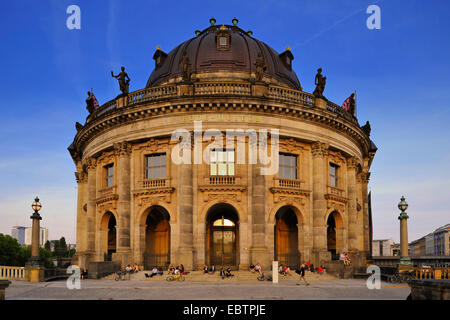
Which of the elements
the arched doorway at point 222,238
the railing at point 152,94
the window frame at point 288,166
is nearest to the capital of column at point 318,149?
the window frame at point 288,166

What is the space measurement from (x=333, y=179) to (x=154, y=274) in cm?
1787

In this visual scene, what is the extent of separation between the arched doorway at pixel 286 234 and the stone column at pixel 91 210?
1558cm

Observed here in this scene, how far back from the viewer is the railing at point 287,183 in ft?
112

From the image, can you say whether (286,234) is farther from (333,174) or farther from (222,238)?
(333,174)

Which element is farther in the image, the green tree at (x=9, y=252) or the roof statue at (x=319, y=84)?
the green tree at (x=9, y=252)

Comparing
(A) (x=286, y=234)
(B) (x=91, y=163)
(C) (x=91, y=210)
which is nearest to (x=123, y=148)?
(B) (x=91, y=163)

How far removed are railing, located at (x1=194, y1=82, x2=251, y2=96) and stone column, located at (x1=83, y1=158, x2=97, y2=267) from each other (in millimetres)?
12336

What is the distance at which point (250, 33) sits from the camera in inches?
Result: 1997

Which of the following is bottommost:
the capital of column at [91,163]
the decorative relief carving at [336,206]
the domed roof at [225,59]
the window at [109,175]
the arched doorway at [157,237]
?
the arched doorway at [157,237]

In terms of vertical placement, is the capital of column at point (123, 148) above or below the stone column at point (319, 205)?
above

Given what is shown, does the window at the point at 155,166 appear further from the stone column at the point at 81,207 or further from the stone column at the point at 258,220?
the stone column at the point at 81,207

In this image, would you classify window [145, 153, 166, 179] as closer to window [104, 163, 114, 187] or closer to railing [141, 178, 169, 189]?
railing [141, 178, 169, 189]

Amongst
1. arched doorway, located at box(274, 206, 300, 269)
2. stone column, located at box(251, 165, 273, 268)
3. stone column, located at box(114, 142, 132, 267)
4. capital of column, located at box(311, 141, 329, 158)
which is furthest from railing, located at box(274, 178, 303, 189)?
stone column, located at box(114, 142, 132, 267)
